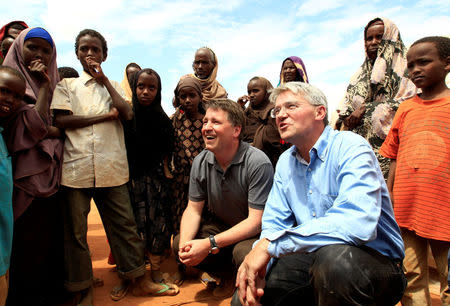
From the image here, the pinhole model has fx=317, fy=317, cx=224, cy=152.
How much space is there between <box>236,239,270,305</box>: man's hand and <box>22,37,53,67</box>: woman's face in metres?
2.42

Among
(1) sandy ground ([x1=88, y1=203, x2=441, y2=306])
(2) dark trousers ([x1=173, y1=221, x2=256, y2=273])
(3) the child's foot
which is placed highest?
(2) dark trousers ([x1=173, y1=221, x2=256, y2=273])

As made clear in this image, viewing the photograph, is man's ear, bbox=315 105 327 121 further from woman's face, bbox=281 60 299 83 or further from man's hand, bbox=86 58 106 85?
woman's face, bbox=281 60 299 83

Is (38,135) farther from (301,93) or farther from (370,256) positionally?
(370,256)

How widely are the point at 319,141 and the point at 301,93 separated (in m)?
0.36

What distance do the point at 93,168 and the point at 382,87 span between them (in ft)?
10.4

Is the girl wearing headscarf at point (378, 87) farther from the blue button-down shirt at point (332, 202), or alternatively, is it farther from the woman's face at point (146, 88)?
the woman's face at point (146, 88)

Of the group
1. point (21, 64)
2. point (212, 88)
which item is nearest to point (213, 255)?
point (21, 64)

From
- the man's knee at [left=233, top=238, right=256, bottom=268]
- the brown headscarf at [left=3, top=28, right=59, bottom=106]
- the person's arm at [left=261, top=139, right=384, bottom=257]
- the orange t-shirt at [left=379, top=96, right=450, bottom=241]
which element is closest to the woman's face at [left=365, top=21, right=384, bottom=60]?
the orange t-shirt at [left=379, top=96, right=450, bottom=241]

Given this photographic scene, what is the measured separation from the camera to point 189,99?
3867mm

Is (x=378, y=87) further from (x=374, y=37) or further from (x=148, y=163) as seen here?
(x=148, y=163)

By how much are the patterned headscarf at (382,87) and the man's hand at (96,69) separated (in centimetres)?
267

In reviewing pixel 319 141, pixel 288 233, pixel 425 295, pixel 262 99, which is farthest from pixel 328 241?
pixel 262 99

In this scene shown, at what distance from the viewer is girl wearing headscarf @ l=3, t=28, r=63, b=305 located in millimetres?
2605

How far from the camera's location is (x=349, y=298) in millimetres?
1711
